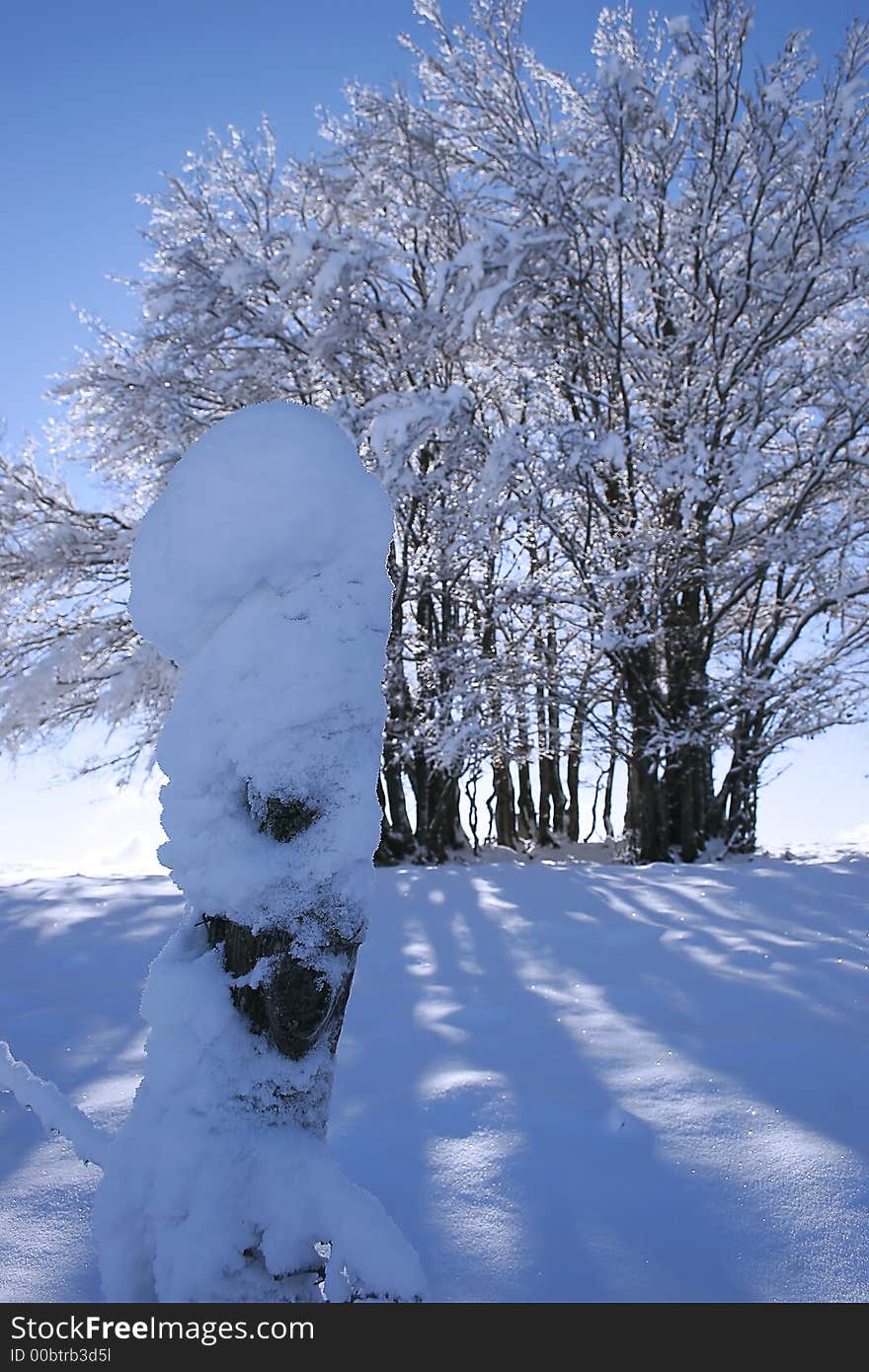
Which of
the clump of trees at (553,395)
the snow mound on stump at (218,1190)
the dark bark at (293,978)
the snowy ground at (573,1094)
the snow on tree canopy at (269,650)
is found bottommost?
the snowy ground at (573,1094)

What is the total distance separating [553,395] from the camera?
978 cm

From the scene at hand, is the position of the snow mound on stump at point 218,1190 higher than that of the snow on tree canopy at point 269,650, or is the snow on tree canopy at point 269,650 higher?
the snow on tree canopy at point 269,650

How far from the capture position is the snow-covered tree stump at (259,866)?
1412mm

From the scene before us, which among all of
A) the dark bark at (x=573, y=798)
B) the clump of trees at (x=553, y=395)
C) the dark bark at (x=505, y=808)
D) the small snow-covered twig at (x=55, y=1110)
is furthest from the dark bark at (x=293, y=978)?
the dark bark at (x=505, y=808)

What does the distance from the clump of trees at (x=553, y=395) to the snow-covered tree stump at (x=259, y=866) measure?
5.85 metres

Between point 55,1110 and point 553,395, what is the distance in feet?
30.6

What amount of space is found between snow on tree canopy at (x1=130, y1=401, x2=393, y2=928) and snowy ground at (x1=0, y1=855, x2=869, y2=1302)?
31.8 inches

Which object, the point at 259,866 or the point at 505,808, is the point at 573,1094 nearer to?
the point at 259,866

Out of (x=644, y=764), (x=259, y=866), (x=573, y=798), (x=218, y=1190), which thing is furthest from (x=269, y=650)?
(x=573, y=798)

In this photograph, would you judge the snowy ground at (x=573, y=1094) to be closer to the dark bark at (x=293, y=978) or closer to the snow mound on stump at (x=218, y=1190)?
the snow mound on stump at (x=218, y=1190)

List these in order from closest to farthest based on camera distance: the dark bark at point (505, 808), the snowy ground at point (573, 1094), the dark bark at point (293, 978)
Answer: the dark bark at point (293, 978)
the snowy ground at point (573, 1094)
the dark bark at point (505, 808)
